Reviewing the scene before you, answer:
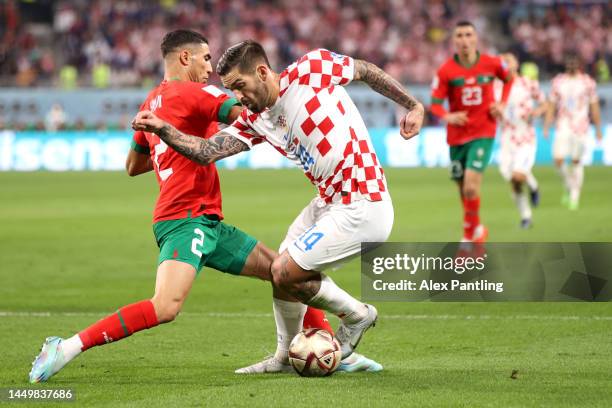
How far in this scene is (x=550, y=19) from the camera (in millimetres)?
37656

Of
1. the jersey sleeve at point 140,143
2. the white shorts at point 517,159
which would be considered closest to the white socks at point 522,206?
the white shorts at point 517,159

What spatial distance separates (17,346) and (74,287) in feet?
10.8

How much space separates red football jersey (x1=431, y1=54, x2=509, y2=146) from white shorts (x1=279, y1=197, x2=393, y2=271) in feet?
22.8

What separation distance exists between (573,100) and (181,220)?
49.9 ft

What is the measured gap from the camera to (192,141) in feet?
22.0

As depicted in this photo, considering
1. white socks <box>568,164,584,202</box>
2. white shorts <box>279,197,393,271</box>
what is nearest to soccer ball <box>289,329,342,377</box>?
white shorts <box>279,197,393,271</box>

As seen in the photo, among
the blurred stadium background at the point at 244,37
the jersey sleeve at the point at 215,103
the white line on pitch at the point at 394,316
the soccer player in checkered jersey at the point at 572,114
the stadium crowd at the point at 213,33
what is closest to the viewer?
the jersey sleeve at the point at 215,103

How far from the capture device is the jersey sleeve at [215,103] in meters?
6.96

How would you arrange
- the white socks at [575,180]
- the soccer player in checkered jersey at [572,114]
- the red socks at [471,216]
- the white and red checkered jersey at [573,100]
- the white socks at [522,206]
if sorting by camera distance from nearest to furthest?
the red socks at [471,216] < the white socks at [522,206] < the white socks at [575,180] < the soccer player in checkered jersey at [572,114] < the white and red checkered jersey at [573,100]

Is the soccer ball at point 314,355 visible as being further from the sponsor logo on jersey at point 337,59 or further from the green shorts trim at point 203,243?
the sponsor logo on jersey at point 337,59

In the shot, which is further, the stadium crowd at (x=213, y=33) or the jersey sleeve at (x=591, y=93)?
the stadium crowd at (x=213, y=33)

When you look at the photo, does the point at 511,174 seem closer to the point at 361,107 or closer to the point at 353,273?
the point at 353,273

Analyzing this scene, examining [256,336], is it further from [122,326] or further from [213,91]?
[213,91]

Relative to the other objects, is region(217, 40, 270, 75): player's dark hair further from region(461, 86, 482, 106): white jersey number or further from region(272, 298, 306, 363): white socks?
region(461, 86, 482, 106): white jersey number
